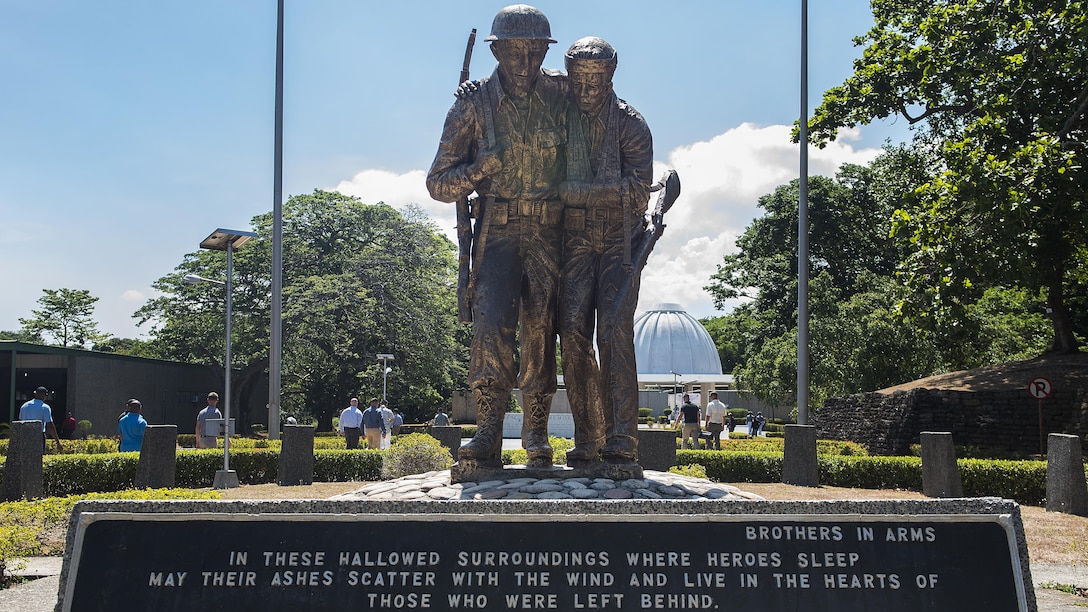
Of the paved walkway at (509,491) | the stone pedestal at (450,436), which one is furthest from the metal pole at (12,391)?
the paved walkway at (509,491)

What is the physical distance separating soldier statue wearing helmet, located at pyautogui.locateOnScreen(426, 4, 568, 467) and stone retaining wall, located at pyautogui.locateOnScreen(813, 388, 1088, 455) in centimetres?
1500

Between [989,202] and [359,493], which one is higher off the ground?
[989,202]

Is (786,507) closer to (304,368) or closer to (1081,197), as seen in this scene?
(1081,197)

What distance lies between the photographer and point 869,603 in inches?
153

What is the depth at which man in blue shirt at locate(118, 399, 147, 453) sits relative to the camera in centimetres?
1537

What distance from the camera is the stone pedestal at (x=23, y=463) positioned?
13.0 metres

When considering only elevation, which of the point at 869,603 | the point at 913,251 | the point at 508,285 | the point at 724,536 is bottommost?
the point at 869,603

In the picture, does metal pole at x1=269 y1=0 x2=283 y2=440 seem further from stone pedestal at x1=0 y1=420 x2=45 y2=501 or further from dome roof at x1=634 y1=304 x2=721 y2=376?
dome roof at x1=634 y1=304 x2=721 y2=376

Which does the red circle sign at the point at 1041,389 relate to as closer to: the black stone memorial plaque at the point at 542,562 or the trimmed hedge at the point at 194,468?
the trimmed hedge at the point at 194,468

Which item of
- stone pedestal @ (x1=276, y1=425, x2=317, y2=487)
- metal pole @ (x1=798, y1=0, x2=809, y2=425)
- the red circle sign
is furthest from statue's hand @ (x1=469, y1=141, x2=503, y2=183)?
the red circle sign

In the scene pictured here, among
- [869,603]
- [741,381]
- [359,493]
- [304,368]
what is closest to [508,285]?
[359,493]

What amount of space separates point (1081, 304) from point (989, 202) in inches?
634

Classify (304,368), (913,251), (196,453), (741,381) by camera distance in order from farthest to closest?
(741,381)
(304,368)
(913,251)
(196,453)

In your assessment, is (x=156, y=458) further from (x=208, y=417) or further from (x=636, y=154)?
(x=636, y=154)
